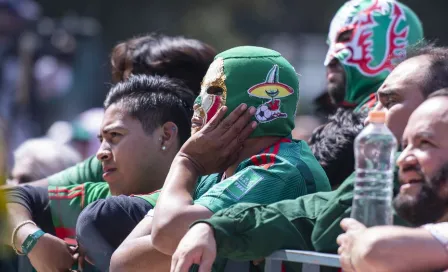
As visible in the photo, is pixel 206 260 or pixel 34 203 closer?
pixel 206 260

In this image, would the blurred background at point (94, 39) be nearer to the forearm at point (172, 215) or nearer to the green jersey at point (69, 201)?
the green jersey at point (69, 201)

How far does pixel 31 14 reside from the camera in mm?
14562

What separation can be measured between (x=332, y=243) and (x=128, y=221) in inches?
47.3

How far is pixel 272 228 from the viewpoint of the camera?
3.29 meters

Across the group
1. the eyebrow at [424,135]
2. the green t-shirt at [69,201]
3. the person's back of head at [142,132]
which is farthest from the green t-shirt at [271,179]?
the green t-shirt at [69,201]

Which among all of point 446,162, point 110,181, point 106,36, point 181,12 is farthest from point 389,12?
point 181,12

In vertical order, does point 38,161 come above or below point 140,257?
below

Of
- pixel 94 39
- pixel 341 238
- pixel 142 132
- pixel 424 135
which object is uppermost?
pixel 424 135

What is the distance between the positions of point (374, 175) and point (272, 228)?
464mm

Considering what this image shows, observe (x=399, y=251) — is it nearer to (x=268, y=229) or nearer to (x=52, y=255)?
(x=268, y=229)

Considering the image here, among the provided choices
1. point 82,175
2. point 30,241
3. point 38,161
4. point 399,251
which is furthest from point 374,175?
point 38,161

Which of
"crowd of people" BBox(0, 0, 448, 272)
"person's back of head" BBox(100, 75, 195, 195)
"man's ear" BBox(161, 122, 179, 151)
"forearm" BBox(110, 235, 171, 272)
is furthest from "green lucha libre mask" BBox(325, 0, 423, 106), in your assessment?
"forearm" BBox(110, 235, 171, 272)

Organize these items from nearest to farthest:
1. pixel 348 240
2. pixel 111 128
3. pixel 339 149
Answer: pixel 348 240 < pixel 111 128 < pixel 339 149

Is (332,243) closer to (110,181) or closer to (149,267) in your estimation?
(149,267)
